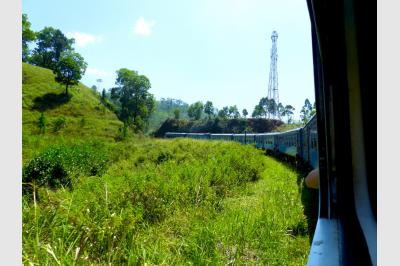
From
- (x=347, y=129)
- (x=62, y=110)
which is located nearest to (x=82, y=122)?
(x=62, y=110)

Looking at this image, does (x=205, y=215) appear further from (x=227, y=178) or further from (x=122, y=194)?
(x=227, y=178)

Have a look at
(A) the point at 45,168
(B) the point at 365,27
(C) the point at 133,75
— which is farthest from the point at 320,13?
(C) the point at 133,75

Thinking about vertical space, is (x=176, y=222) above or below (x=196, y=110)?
below

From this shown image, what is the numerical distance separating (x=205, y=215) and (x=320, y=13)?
16.5 ft

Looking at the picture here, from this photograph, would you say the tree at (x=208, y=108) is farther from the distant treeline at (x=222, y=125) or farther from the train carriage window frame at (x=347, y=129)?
the train carriage window frame at (x=347, y=129)

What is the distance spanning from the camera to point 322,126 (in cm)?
209

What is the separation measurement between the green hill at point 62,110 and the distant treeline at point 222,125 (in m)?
9.87

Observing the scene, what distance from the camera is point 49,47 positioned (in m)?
75.1

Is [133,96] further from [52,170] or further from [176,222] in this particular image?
[176,222]

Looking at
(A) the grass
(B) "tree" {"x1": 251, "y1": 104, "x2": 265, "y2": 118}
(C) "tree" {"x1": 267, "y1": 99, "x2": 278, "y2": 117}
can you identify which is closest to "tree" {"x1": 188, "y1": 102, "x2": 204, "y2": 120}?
(B) "tree" {"x1": 251, "y1": 104, "x2": 265, "y2": 118}

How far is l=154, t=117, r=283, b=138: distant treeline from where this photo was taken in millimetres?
54406

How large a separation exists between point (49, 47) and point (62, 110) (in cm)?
2620

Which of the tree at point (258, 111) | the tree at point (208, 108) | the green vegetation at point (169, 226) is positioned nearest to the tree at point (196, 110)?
the tree at point (208, 108)

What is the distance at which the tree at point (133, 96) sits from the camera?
65.4 m
